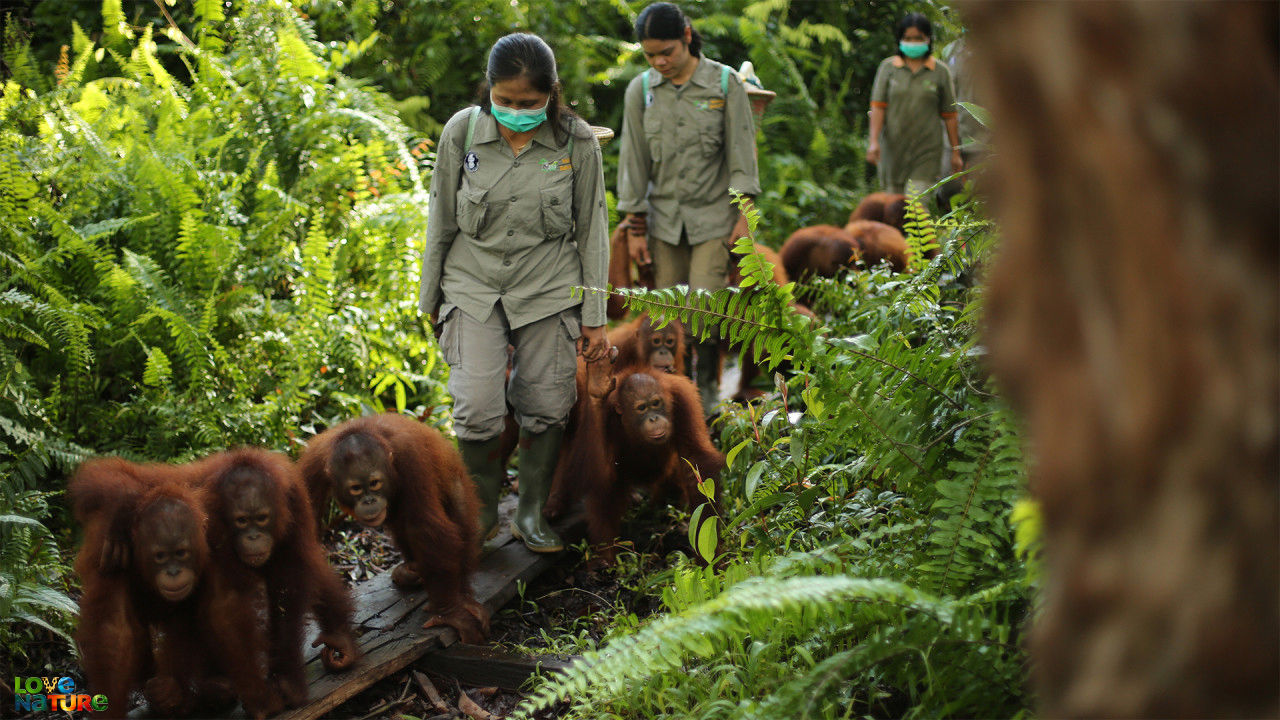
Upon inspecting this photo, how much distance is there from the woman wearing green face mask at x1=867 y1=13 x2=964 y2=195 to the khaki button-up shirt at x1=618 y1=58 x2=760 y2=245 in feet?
11.7

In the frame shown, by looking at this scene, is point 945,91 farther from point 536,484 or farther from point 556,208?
point 536,484

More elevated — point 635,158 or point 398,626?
point 635,158

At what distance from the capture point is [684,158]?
22.3 ft

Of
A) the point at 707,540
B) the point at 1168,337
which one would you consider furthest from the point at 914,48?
the point at 1168,337

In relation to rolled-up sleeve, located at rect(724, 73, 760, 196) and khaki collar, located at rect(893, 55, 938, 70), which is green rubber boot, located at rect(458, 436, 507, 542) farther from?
khaki collar, located at rect(893, 55, 938, 70)

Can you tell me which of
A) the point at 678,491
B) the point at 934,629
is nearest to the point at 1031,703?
the point at 934,629

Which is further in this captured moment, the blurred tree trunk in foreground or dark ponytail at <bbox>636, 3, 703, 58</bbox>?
dark ponytail at <bbox>636, 3, 703, 58</bbox>

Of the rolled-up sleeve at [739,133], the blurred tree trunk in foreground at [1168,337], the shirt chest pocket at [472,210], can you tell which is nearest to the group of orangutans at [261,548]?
the shirt chest pocket at [472,210]

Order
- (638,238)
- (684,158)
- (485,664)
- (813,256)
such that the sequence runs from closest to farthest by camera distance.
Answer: (485,664) < (684,158) < (638,238) < (813,256)

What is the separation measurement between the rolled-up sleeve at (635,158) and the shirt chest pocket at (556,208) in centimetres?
203

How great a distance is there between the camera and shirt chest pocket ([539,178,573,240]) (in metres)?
4.86

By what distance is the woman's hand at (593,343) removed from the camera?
16.5 ft

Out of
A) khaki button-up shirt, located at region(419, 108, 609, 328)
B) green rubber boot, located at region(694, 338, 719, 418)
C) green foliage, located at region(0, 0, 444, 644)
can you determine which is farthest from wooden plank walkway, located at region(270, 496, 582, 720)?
green rubber boot, located at region(694, 338, 719, 418)

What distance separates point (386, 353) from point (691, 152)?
2.40 metres
